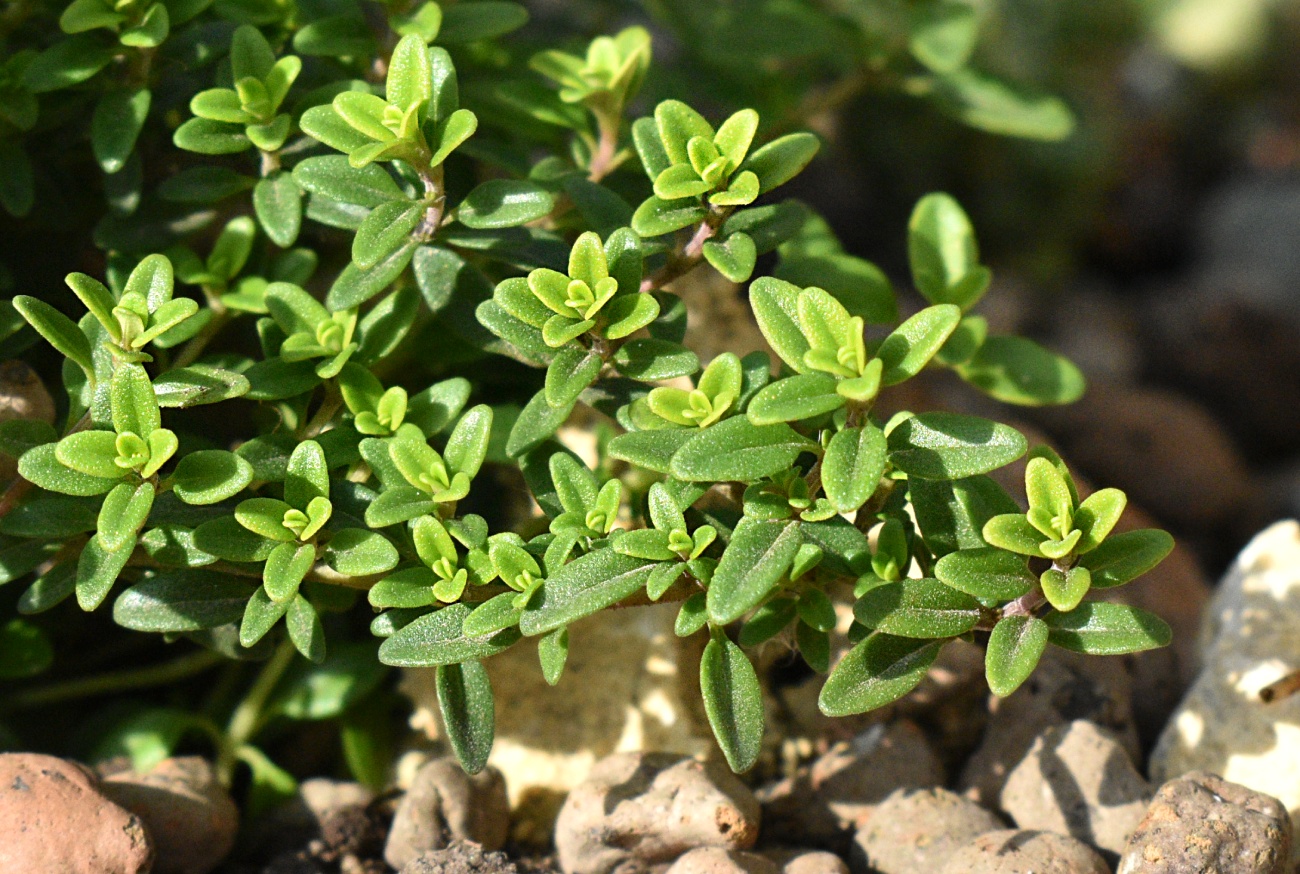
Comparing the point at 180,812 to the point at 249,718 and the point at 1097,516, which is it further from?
the point at 1097,516

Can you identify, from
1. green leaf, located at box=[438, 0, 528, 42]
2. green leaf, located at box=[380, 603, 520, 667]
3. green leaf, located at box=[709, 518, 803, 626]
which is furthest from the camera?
green leaf, located at box=[438, 0, 528, 42]

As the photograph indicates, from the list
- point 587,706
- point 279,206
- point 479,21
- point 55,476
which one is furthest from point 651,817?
point 479,21

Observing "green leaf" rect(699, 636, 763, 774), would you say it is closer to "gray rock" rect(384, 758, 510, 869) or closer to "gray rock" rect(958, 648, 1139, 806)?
"gray rock" rect(384, 758, 510, 869)

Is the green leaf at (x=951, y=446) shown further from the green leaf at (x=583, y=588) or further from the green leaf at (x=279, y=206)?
the green leaf at (x=279, y=206)

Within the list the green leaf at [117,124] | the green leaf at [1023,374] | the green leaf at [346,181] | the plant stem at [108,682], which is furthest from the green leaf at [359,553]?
the green leaf at [1023,374]

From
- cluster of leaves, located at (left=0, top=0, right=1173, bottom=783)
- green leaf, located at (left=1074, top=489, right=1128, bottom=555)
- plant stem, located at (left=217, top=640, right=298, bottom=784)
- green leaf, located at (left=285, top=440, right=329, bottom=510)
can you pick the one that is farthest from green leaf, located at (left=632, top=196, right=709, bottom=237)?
plant stem, located at (left=217, top=640, right=298, bottom=784)
